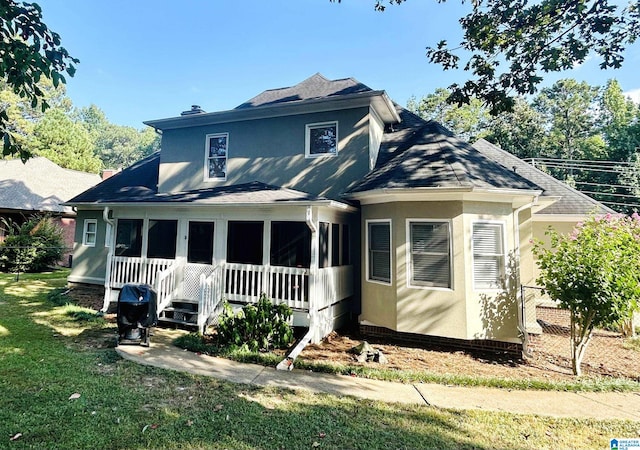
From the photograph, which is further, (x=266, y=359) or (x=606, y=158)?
(x=606, y=158)

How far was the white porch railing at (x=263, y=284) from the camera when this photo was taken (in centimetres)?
752

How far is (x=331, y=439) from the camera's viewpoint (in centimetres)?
341

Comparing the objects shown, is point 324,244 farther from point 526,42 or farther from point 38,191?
point 38,191

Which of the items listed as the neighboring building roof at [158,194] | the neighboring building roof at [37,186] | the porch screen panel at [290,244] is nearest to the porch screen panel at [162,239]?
the neighboring building roof at [158,194]

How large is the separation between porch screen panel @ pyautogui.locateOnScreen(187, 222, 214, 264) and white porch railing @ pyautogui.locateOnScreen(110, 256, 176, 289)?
581 millimetres

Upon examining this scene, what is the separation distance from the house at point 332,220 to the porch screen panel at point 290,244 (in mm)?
33

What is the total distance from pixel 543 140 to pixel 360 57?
80.8 ft

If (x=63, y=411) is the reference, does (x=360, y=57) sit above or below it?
above

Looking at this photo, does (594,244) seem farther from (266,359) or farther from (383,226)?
(266,359)

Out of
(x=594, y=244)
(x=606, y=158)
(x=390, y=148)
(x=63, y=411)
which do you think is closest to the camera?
(x=63, y=411)

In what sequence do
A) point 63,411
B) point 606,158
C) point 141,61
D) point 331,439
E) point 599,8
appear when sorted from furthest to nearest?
1. point 606,158
2. point 141,61
3. point 599,8
4. point 63,411
5. point 331,439

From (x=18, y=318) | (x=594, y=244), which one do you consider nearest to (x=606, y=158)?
(x=594, y=244)

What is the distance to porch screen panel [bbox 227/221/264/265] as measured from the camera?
29.6 feet

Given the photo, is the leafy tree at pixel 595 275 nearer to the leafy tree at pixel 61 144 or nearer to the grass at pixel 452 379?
the grass at pixel 452 379
